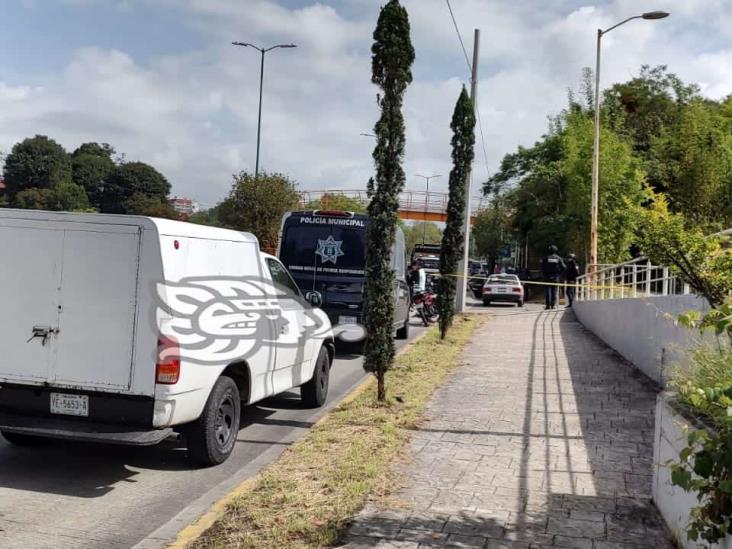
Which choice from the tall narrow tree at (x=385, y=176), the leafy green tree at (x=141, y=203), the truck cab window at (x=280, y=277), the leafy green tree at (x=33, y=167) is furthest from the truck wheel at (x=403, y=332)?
the leafy green tree at (x=33, y=167)

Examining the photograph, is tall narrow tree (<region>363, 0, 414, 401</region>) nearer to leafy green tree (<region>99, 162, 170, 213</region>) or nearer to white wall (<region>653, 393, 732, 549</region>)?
white wall (<region>653, 393, 732, 549</region>)

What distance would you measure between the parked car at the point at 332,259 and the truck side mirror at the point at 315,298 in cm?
4

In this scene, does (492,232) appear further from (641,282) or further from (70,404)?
(70,404)

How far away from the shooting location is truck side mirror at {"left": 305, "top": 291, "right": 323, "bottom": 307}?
12.4 m

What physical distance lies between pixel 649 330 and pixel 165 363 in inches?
297

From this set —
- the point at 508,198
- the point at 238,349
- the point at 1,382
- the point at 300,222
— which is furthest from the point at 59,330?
the point at 508,198

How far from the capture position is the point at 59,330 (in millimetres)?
5496

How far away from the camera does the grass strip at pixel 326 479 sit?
4.46 m

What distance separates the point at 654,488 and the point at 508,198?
43817mm

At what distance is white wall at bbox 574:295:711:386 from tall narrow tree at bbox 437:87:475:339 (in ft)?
10.3

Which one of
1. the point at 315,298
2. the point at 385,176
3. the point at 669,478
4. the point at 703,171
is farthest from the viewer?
the point at 703,171

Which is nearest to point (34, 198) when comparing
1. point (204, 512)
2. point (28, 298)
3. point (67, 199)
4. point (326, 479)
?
point (67, 199)

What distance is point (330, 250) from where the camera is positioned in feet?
41.4

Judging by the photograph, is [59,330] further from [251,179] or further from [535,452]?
[251,179]
